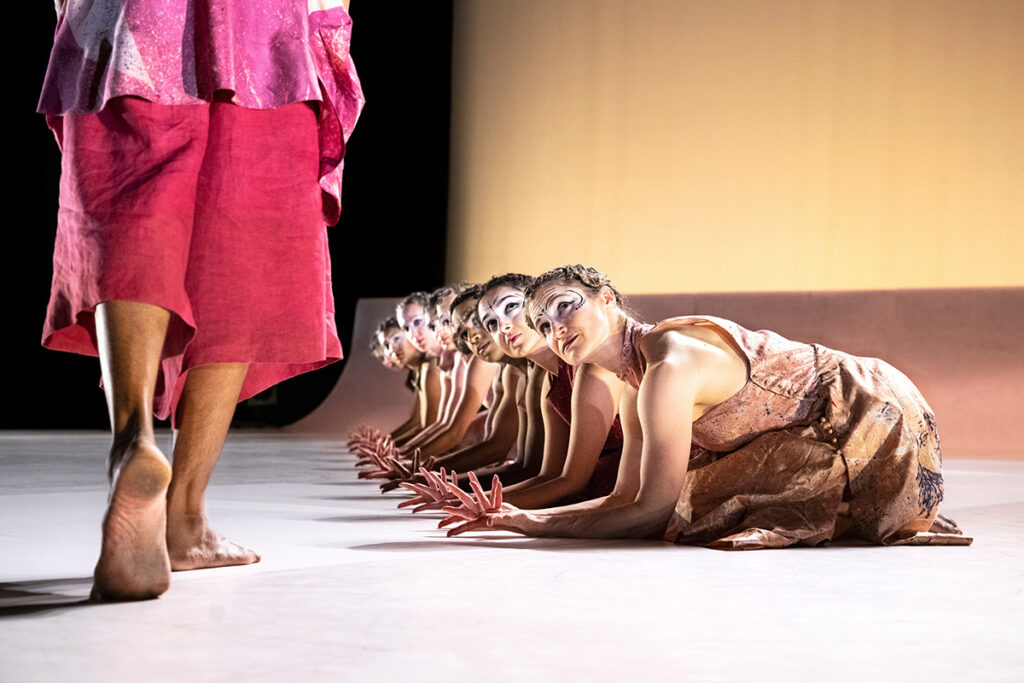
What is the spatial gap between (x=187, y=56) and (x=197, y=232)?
8.1 inches

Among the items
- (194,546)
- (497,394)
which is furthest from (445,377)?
(194,546)

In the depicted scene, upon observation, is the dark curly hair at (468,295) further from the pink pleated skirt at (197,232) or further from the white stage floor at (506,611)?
the pink pleated skirt at (197,232)

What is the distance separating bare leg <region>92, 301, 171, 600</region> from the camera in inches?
48.3

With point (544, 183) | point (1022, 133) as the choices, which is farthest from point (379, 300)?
point (1022, 133)

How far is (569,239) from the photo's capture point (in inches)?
262

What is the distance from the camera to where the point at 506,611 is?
4.22ft

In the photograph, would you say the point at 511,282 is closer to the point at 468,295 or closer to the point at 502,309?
the point at 502,309

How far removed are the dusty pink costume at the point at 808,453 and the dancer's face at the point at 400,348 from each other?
2.68 metres

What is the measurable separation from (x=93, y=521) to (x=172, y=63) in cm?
106

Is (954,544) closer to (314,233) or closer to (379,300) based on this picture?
(314,233)

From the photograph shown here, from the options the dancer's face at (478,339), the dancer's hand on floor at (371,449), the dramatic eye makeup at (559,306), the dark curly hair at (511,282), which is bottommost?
the dancer's hand on floor at (371,449)

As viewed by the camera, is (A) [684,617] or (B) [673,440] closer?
(A) [684,617]

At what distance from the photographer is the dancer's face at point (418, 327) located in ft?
14.8

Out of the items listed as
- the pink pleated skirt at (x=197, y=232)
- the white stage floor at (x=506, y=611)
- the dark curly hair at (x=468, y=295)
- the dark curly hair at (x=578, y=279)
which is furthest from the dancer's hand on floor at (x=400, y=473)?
the pink pleated skirt at (x=197, y=232)
